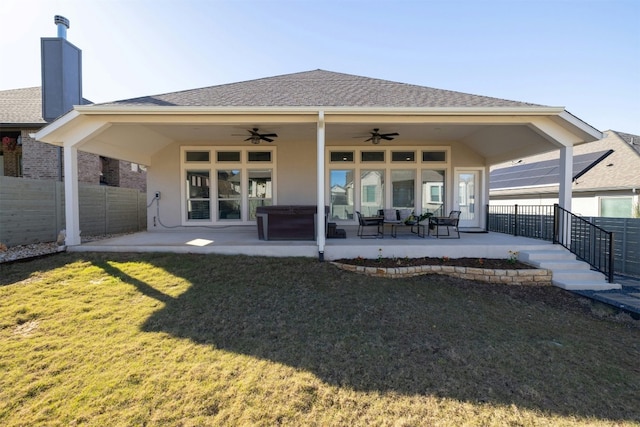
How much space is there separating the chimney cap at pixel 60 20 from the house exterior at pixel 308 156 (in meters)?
5.33

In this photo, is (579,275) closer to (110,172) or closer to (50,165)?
(50,165)

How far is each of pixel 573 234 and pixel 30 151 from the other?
55.4 feet

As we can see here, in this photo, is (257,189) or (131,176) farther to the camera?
(131,176)

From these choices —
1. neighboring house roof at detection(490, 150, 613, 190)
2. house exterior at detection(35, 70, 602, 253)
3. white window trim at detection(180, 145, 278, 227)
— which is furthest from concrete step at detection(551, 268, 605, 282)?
neighboring house roof at detection(490, 150, 613, 190)

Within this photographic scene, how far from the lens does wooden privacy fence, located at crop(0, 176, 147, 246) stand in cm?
684

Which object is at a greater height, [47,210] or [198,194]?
[198,194]

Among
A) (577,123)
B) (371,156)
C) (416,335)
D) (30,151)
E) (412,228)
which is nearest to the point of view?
(416,335)

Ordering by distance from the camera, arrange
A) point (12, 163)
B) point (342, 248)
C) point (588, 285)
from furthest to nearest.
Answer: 1. point (12, 163)
2. point (342, 248)
3. point (588, 285)

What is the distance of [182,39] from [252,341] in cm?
1005

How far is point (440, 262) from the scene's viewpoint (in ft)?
19.6

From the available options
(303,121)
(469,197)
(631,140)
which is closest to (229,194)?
(303,121)

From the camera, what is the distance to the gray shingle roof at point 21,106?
1072 centimetres

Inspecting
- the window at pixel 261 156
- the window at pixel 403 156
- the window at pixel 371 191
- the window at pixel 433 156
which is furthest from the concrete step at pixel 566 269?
the window at pixel 261 156

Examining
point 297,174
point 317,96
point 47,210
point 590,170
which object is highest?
point 317,96
